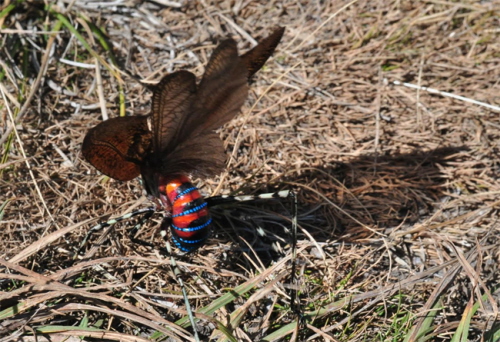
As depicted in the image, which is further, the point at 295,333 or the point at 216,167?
the point at 216,167

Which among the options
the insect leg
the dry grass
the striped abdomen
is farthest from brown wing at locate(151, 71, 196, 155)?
the dry grass

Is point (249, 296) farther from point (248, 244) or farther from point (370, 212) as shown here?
point (370, 212)

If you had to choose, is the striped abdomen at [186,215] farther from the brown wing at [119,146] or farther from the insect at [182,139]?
the brown wing at [119,146]

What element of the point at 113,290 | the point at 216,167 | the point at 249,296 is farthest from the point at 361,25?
the point at 113,290

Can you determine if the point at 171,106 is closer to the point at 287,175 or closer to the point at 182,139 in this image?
the point at 182,139

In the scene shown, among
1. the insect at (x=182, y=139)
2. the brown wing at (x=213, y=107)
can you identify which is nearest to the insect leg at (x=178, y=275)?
the insect at (x=182, y=139)

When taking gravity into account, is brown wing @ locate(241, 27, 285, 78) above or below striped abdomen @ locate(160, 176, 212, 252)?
above

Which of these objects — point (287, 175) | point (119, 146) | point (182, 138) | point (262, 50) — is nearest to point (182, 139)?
point (182, 138)

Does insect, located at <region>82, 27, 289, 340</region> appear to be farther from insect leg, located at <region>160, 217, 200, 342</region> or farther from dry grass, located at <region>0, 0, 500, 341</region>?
dry grass, located at <region>0, 0, 500, 341</region>
